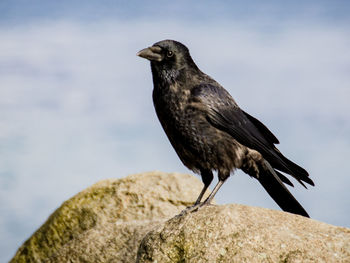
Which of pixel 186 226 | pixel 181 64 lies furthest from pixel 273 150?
pixel 186 226

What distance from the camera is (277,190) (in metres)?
6.31

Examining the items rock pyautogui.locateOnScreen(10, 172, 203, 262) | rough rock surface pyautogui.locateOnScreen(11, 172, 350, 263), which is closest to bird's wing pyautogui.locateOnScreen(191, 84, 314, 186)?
rough rock surface pyautogui.locateOnScreen(11, 172, 350, 263)

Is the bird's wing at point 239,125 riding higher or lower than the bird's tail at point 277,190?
higher

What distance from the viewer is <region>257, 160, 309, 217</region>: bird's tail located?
244 inches

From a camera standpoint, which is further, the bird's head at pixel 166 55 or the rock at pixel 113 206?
the rock at pixel 113 206

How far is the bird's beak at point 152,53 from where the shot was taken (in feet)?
19.4

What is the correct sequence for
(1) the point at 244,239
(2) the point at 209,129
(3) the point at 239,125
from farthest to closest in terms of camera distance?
(3) the point at 239,125
(2) the point at 209,129
(1) the point at 244,239

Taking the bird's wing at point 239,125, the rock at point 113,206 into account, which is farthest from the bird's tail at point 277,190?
the rock at point 113,206

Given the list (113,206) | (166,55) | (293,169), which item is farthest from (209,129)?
(113,206)

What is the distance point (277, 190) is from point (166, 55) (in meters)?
2.07

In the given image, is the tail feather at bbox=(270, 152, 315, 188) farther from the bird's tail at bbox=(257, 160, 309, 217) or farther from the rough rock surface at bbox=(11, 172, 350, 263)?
the rough rock surface at bbox=(11, 172, 350, 263)

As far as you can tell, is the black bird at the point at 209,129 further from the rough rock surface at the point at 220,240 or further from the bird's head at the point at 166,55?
the rough rock surface at the point at 220,240

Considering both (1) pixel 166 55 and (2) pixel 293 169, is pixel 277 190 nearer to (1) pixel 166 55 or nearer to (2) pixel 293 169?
(2) pixel 293 169

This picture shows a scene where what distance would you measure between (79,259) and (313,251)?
2989mm
